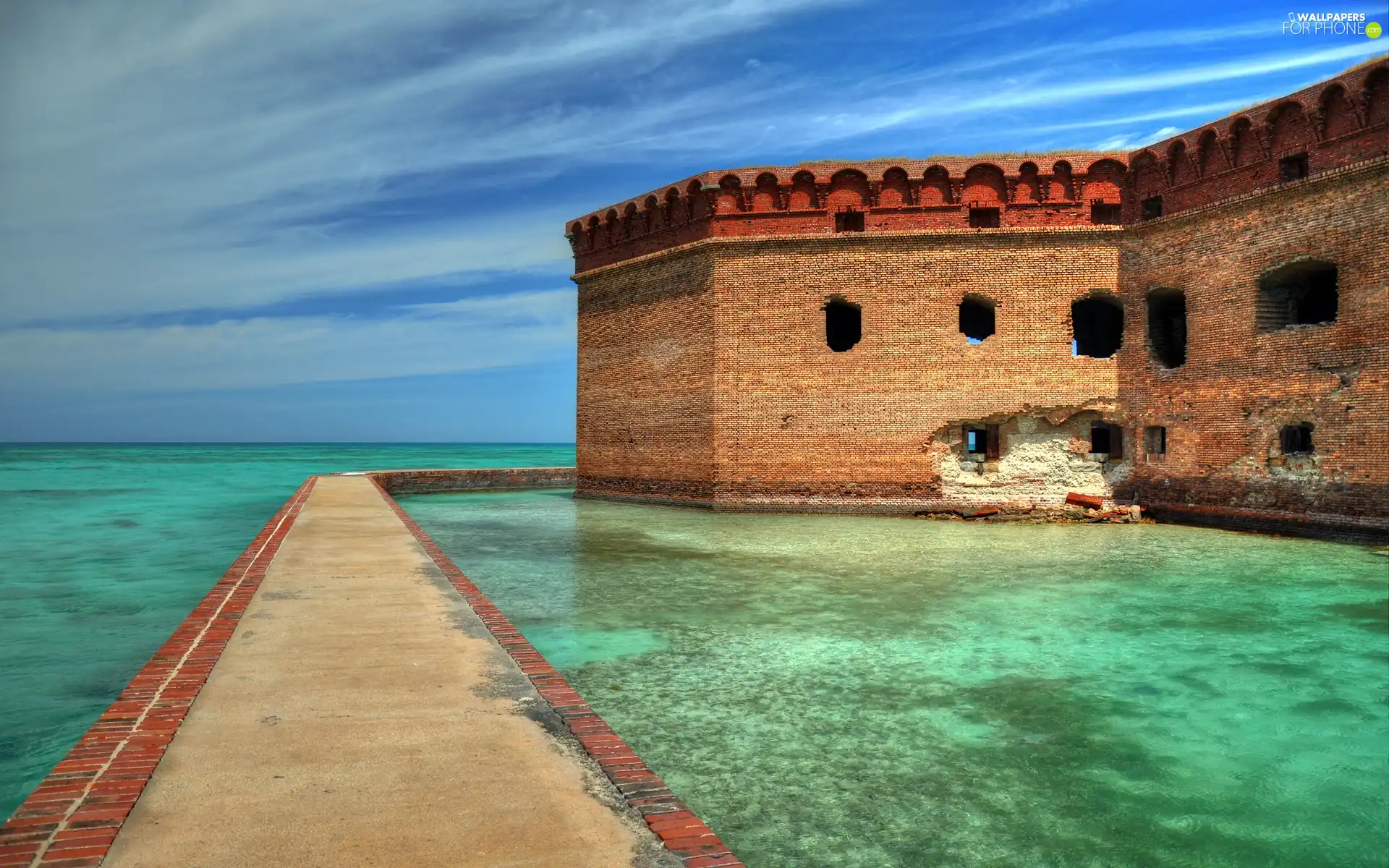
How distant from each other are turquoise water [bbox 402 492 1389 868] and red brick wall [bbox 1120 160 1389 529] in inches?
110

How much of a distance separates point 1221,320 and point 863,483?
21.8 feet

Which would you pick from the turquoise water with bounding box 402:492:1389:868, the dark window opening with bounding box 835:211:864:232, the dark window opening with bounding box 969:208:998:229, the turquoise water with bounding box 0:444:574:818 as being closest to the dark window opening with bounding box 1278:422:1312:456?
the turquoise water with bounding box 402:492:1389:868

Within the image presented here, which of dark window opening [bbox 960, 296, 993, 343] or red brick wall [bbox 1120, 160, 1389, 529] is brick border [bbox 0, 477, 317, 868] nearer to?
red brick wall [bbox 1120, 160, 1389, 529]

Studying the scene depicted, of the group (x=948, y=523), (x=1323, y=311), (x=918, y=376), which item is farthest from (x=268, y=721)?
(x=1323, y=311)

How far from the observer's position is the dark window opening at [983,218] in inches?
678

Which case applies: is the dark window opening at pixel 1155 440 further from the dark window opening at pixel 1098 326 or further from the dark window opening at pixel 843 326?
the dark window opening at pixel 843 326

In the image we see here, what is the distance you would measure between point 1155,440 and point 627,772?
15.6 m

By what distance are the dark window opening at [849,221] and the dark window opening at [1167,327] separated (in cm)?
543

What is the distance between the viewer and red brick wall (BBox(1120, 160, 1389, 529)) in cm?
1269

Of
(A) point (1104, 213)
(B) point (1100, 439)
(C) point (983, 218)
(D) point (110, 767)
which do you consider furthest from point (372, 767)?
(B) point (1100, 439)

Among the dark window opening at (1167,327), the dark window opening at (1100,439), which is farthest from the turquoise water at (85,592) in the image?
the dark window opening at (1167,327)

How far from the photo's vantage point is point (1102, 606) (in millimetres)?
8203

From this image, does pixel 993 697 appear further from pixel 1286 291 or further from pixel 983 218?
pixel 983 218

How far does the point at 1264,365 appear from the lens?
14148 millimetres
